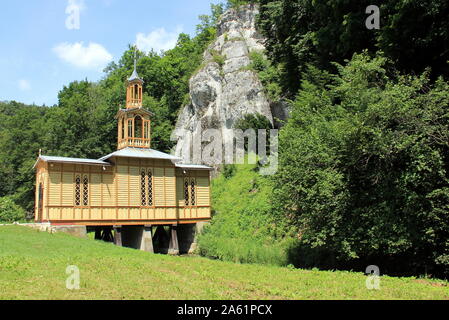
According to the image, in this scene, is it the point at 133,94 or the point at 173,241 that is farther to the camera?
the point at 133,94

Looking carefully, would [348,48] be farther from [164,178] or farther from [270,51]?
[270,51]

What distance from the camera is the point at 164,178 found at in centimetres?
2680

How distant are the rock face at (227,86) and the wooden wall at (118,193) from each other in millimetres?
12386

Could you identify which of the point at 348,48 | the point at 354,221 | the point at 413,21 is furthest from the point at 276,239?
the point at 413,21

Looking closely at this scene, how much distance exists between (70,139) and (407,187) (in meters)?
37.2

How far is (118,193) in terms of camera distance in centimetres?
2497

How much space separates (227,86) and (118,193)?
1994 centimetres

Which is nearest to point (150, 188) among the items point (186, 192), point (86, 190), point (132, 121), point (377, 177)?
point (186, 192)

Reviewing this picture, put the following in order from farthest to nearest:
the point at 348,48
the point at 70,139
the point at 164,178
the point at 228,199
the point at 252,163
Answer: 1. the point at 70,139
2. the point at 252,163
3. the point at 228,199
4. the point at 164,178
5. the point at 348,48

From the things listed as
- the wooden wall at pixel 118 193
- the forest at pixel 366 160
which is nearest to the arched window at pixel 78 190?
the wooden wall at pixel 118 193

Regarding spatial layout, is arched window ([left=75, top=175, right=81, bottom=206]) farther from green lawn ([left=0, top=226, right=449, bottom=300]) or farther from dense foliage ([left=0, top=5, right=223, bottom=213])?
dense foliage ([left=0, top=5, right=223, bottom=213])

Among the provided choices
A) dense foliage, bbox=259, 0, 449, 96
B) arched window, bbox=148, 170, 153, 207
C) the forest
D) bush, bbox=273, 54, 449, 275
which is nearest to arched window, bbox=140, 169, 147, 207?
arched window, bbox=148, 170, 153, 207

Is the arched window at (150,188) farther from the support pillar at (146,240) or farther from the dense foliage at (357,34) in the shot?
the dense foliage at (357,34)

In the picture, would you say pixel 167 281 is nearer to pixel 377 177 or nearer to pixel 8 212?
pixel 377 177
